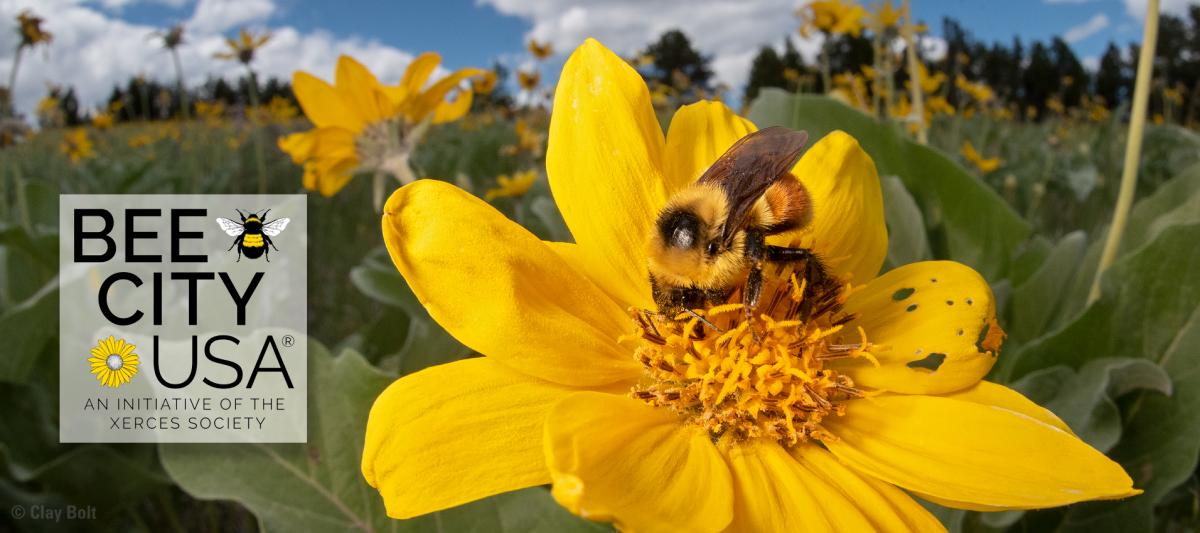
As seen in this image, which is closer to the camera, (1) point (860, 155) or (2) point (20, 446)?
(1) point (860, 155)

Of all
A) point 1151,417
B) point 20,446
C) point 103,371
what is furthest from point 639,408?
point 20,446

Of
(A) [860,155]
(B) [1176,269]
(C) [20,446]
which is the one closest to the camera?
(A) [860,155]

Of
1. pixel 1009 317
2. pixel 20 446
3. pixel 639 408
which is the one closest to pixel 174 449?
pixel 639 408

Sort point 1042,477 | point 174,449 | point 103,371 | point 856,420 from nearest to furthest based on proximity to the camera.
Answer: point 1042,477, point 856,420, point 174,449, point 103,371

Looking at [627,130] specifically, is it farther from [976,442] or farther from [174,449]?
[174,449]

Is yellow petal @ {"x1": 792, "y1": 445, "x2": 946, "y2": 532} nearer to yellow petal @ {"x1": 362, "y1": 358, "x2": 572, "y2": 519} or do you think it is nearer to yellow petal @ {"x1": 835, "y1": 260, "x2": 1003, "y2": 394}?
yellow petal @ {"x1": 835, "y1": 260, "x2": 1003, "y2": 394}

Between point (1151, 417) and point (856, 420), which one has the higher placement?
point (856, 420)

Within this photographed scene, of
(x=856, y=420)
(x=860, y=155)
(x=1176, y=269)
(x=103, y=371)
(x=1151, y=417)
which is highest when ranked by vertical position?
(x=860, y=155)
